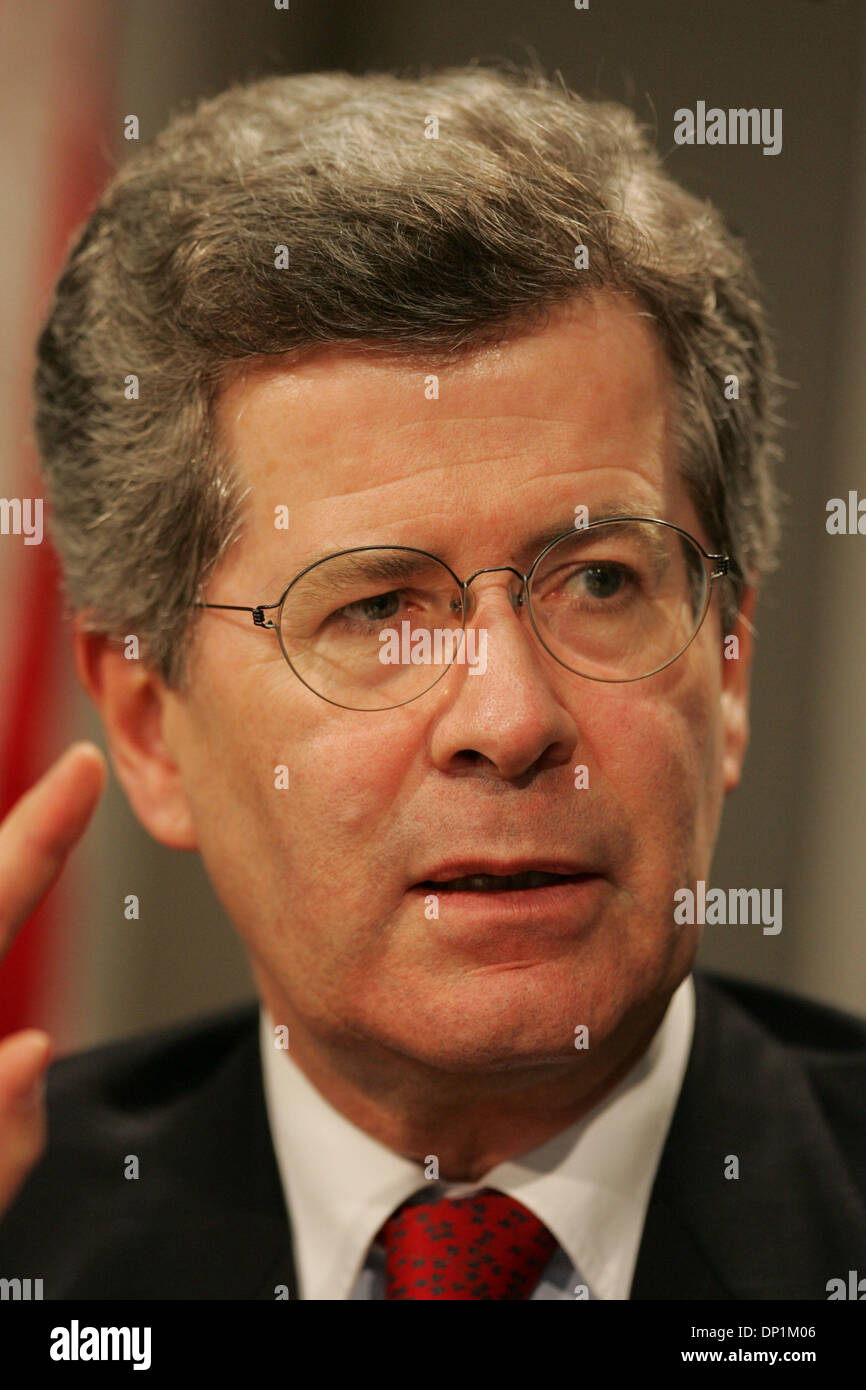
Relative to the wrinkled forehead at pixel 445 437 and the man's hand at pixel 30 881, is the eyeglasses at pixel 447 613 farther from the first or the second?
the man's hand at pixel 30 881

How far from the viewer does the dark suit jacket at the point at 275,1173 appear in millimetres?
1584

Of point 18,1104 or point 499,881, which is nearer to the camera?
point 18,1104

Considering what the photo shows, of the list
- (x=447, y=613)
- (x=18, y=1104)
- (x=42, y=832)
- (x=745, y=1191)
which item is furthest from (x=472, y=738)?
(x=745, y=1191)

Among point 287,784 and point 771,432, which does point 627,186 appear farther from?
point 287,784

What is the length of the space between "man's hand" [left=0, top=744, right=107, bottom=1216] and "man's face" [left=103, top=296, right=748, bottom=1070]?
0.93 feet

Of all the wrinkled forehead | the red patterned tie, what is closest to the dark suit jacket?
the red patterned tie

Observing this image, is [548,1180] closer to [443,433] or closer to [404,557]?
[404,557]

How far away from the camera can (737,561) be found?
1708 mm

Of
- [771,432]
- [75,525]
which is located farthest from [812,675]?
[75,525]

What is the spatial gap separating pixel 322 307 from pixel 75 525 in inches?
20.9

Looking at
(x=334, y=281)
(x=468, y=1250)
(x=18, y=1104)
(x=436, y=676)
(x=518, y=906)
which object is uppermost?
(x=334, y=281)

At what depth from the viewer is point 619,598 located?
1.51 metres

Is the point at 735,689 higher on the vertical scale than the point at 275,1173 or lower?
higher

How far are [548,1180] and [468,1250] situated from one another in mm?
124
